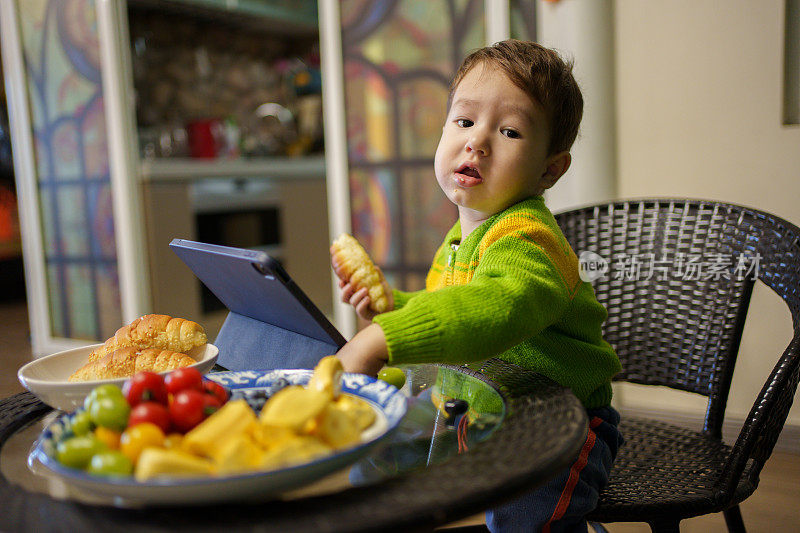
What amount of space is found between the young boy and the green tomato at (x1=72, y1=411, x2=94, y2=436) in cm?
41

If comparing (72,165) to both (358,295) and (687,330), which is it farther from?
(687,330)

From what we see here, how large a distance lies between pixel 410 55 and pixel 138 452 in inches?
92.7

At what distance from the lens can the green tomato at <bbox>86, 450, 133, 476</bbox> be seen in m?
0.51

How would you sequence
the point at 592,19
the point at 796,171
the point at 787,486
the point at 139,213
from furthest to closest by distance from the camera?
the point at 139,213 < the point at 592,19 < the point at 796,171 < the point at 787,486

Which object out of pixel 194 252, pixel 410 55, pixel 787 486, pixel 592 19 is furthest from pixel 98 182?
pixel 787 486

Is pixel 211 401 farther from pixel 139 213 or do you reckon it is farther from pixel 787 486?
pixel 139 213

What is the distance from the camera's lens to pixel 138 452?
52 cm

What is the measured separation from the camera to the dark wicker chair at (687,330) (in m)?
0.99

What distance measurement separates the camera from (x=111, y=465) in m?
0.51

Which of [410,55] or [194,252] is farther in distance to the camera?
[410,55]

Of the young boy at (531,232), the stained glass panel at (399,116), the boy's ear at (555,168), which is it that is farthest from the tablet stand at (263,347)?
the stained glass panel at (399,116)

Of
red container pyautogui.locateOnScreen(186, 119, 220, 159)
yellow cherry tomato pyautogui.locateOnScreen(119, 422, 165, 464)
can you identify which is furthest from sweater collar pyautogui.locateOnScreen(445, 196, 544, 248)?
red container pyautogui.locateOnScreen(186, 119, 220, 159)

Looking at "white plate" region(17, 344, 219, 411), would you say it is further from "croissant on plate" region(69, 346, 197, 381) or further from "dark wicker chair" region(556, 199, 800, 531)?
"dark wicker chair" region(556, 199, 800, 531)

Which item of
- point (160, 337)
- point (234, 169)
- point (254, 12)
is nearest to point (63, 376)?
point (160, 337)
